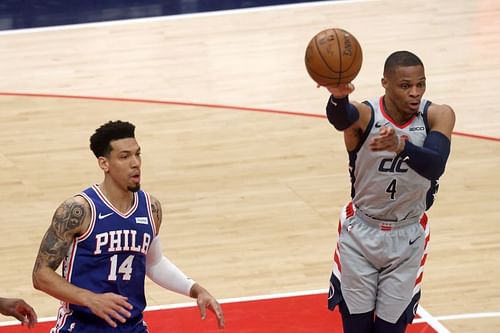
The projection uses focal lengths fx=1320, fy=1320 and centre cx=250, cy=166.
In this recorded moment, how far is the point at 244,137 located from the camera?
13.1m

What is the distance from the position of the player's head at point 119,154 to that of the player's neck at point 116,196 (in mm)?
40

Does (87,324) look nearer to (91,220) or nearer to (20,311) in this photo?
(20,311)

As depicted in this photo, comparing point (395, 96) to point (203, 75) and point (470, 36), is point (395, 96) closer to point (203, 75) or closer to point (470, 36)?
point (203, 75)

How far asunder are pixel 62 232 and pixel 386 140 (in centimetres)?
171

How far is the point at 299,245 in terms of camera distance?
34.9 ft

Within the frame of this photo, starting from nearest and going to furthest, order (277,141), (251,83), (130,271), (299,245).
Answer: (130,271), (299,245), (277,141), (251,83)

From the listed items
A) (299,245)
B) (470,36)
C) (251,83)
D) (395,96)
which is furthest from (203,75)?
(395,96)

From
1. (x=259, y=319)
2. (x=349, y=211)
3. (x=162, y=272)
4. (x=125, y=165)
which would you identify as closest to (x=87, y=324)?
(x=162, y=272)

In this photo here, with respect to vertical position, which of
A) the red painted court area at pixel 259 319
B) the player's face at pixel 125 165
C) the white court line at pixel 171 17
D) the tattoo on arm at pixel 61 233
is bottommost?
the red painted court area at pixel 259 319

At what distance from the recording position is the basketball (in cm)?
691

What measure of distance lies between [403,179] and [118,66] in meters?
8.74

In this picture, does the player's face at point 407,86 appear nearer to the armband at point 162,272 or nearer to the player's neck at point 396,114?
the player's neck at point 396,114

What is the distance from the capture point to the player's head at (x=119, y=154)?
684 centimetres

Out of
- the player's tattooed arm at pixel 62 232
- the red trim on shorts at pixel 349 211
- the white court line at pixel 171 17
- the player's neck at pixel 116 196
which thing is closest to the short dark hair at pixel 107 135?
the player's neck at pixel 116 196
